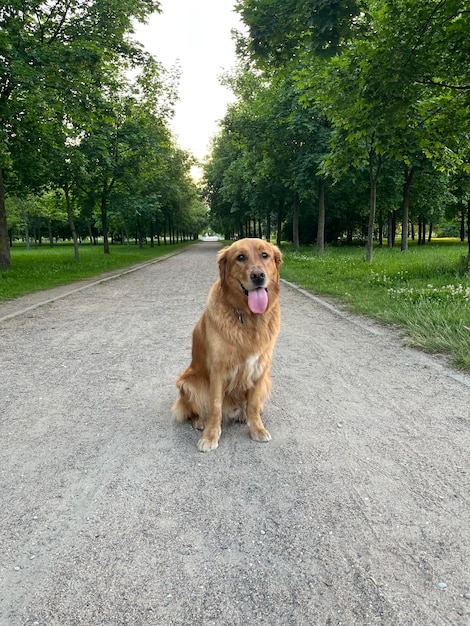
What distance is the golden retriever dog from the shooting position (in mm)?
2982

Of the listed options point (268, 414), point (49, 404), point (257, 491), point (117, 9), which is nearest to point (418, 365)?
point (268, 414)

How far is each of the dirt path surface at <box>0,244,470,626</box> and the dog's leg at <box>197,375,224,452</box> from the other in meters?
0.09

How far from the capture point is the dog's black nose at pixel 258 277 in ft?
9.57

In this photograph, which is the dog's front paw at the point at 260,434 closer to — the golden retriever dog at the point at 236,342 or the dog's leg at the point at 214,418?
the golden retriever dog at the point at 236,342

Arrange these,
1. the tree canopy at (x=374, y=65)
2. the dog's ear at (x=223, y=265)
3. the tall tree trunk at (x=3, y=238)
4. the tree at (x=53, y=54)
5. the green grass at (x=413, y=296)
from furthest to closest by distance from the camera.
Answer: the tall tree trunk at (x=3, y=238)
the tree at (x=53, y=54)
the tree canopy at (x=374, y=65)
the green grass at (x=413, y=296)
the dog's ear at (x=223, y=265)

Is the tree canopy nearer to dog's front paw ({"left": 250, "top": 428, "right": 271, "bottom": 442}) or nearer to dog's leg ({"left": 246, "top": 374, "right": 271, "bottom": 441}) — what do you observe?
dog's leg ({"left": 246, "top": 374, "right": 271, "bottom": 441})

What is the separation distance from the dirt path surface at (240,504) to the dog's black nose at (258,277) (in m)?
1.24

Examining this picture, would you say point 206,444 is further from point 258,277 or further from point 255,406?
point 258,277

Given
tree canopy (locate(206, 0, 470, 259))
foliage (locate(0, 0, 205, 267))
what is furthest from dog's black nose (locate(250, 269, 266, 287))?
foliage (locate(0, 0, 205, 267))

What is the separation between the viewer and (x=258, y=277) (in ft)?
9.59

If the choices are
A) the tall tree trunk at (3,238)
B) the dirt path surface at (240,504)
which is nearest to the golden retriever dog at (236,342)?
the dirt path surface at (240,504)

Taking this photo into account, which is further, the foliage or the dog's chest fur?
the foliage

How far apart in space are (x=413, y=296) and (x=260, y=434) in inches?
249

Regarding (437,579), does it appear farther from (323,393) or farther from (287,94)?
(287,94)
